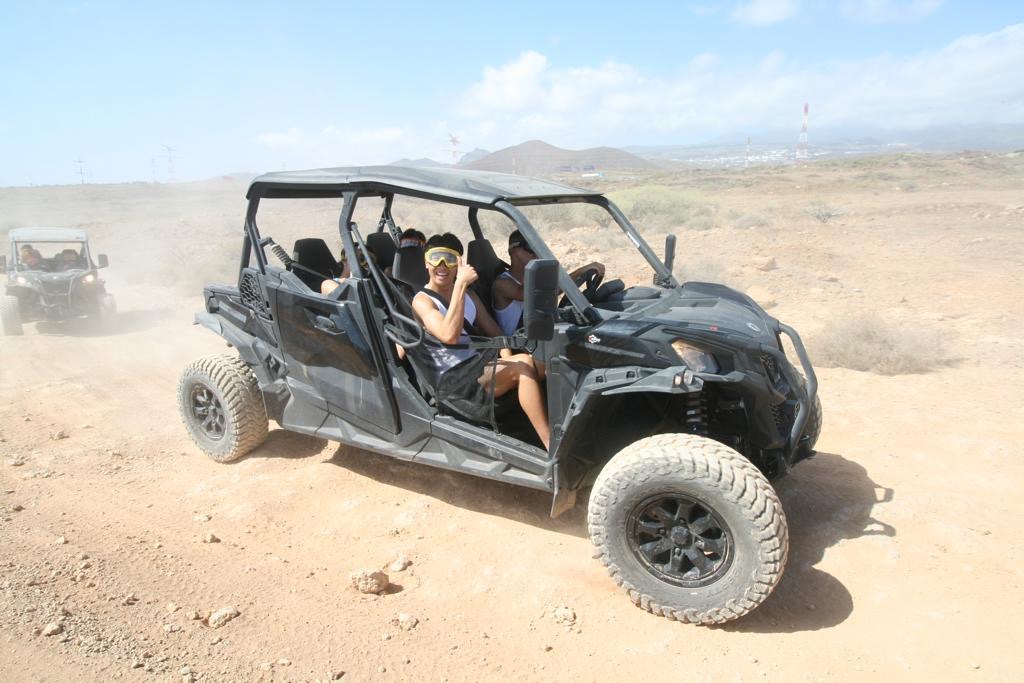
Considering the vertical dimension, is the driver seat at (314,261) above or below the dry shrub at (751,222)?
below

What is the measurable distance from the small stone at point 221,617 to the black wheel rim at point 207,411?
2.32m

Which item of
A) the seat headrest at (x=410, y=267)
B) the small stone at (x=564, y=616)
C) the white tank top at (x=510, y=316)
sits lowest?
the small stone at (x=564, y=616)

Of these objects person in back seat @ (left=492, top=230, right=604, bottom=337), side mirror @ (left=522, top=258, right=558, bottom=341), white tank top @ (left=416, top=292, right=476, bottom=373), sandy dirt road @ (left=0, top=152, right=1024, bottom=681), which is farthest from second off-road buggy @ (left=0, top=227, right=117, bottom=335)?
side mirror @ (left=522, top=258, right=558, bottom=341)

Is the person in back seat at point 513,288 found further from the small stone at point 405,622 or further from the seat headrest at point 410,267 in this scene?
the small stone at point 405,622

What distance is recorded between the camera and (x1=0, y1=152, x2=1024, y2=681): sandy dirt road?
3.10 meters

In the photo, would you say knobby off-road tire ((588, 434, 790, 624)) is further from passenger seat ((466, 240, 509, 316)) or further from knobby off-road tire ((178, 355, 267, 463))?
knobby off-road tire ((178, 355, 267, 463))

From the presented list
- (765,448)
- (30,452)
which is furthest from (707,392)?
(30,452)

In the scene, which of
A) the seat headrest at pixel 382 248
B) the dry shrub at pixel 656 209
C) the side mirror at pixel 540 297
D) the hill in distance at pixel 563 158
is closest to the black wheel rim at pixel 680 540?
the side mirror at pixel 540 297

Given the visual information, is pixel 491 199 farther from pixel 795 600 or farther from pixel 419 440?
pixel 795 600

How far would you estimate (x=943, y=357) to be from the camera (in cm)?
733

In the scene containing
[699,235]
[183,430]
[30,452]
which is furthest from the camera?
[699,235]

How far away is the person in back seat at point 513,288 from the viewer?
4492mm

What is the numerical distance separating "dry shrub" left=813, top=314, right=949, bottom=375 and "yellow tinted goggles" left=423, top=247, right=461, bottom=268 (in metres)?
5.07

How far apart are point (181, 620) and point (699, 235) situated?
566 inches
